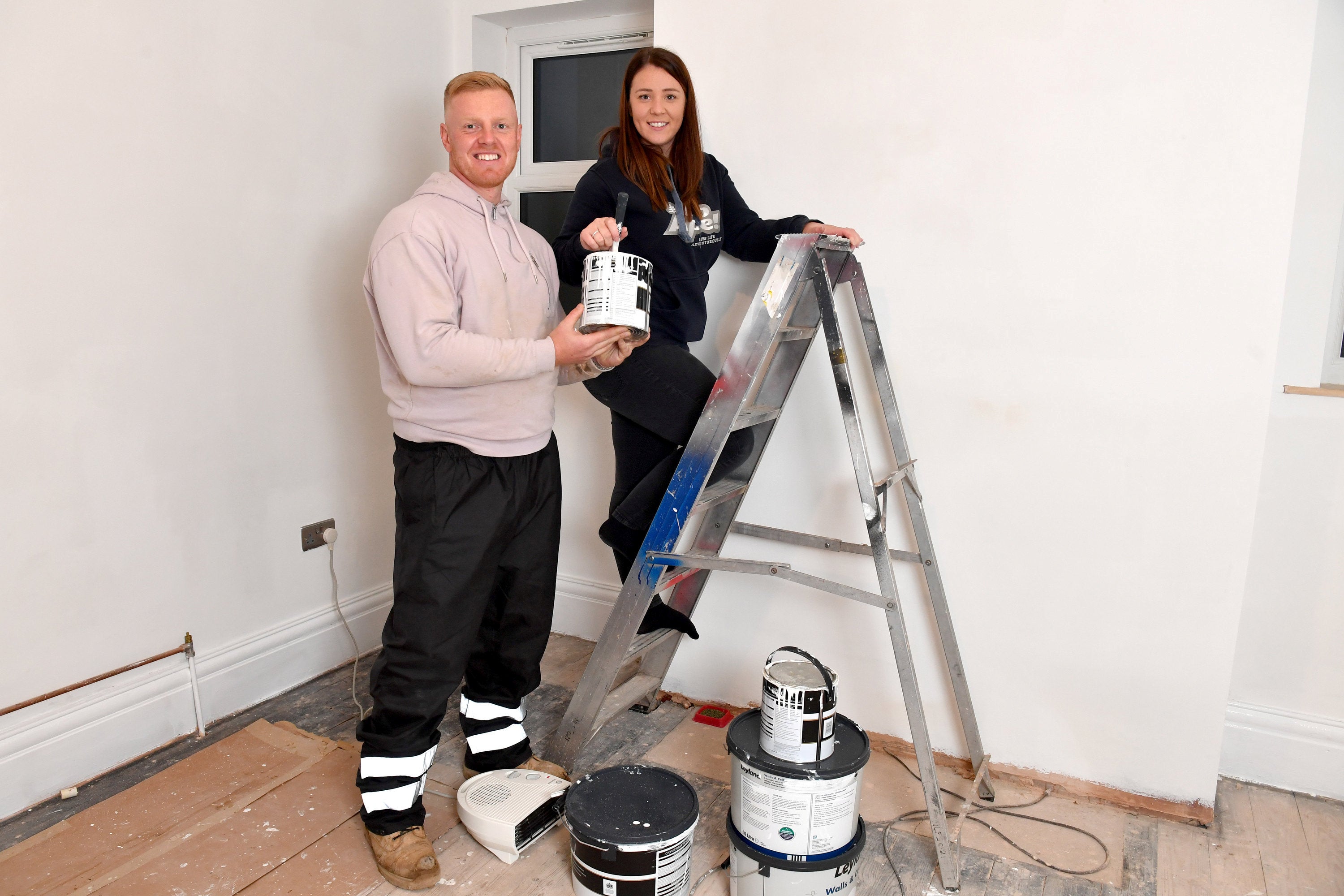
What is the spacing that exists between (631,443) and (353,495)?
1.02 meters

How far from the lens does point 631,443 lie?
210cm

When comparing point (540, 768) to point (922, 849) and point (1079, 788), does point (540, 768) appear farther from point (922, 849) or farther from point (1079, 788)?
point (1079, 788)

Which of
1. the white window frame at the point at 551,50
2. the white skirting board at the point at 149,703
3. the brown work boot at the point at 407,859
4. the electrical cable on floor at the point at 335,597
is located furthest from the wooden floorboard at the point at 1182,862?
the white window frame at the point at 551,50

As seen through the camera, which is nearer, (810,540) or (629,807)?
(629,807)

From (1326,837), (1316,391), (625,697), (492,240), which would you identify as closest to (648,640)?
(625,697)

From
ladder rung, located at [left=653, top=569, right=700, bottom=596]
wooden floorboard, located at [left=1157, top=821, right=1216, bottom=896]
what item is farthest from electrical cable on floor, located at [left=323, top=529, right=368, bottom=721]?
wooden floorboard, located at [left=1157, top=821, right=1216, bottom=896]

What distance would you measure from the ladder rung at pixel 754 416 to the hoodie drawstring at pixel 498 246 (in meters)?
0.51

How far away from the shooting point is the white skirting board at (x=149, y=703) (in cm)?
186

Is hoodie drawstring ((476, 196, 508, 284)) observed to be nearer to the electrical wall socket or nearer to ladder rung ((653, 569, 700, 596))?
ladder rung ((653, 569, 700, 596))

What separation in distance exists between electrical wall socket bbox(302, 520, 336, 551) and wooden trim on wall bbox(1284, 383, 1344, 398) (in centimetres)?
249

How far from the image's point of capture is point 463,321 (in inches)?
66.3

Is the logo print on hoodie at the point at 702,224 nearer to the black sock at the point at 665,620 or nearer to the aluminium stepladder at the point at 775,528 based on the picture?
the aluminium stepladder at the point at 775,528

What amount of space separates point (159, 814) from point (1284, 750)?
8.36 ft

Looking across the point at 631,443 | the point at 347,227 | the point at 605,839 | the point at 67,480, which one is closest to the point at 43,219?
the point at 67,480
